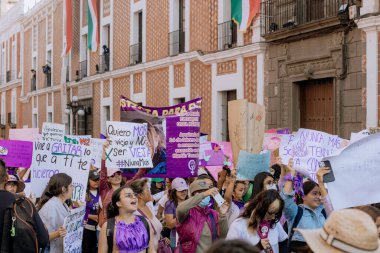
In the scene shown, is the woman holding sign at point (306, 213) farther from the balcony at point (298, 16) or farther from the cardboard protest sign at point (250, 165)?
the balcony at point (298, 16)

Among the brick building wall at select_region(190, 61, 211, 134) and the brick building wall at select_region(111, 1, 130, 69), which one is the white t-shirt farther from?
the brick building wall at select_region(111, 1, 130, 69)

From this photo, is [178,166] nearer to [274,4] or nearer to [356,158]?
[356,158]

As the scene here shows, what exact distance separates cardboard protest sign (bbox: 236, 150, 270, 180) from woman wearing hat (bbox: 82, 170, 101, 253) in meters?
1.91

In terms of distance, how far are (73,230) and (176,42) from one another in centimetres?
1426

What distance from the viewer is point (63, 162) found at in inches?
307

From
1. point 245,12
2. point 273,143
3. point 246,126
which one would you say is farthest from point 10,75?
point 246,126

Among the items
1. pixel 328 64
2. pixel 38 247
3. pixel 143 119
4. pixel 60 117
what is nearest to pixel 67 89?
pixel 60 117

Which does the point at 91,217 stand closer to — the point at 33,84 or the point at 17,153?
the point at 17,153

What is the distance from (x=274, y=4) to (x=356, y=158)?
32.8ft

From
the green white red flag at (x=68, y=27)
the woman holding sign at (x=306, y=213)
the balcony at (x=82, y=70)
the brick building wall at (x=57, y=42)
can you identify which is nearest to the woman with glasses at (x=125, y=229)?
the woman holding sign at (x=306, y=213)

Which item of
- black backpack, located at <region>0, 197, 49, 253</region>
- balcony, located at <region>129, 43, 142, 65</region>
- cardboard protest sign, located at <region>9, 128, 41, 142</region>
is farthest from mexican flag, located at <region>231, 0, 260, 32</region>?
black backpack, located at <region>0, 197, 49, 253</region>

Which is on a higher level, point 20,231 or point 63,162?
point 63,162

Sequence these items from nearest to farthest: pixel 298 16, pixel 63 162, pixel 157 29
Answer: pixel 63 162 < pixel 298 16 < pixel 157 29

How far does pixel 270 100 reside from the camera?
15.6 m
